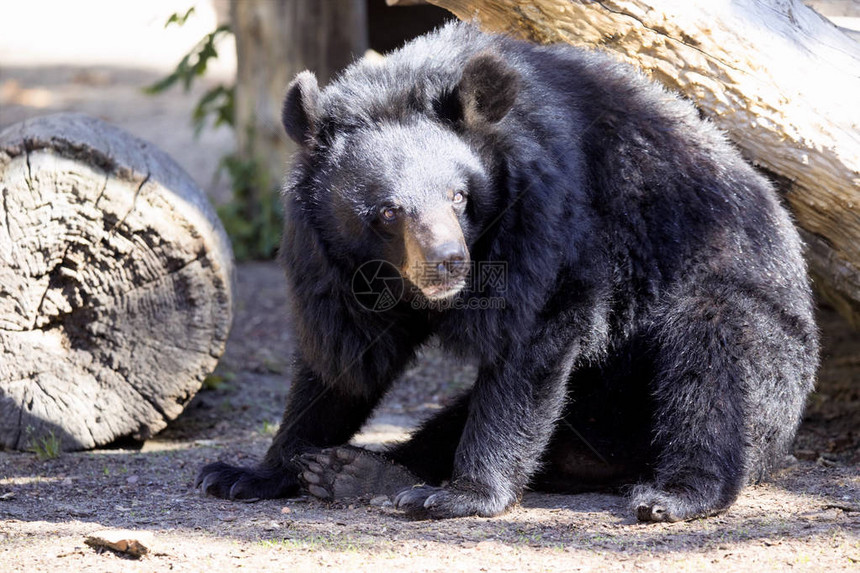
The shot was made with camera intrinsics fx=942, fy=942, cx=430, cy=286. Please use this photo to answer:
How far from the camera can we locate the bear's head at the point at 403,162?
11.9 feet

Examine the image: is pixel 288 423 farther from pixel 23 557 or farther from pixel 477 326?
pixel 23 557

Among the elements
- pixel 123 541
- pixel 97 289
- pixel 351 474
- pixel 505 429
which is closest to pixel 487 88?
pixel 505 429

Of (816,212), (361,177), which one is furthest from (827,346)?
(361,177)

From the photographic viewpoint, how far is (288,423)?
4.33m

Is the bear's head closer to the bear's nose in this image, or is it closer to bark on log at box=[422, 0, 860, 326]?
the bear's nose

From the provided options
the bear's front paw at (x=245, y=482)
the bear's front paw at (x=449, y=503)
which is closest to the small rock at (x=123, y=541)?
the bear's front paw at (x=245, y=482)

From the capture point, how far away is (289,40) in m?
8.14

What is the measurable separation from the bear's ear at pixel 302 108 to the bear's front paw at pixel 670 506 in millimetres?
2003

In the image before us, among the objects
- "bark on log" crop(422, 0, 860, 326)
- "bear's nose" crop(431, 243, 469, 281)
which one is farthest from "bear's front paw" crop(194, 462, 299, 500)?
"bark on log" crop(422, 0, 860, 326)

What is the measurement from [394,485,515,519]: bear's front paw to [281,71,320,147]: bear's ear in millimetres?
1530

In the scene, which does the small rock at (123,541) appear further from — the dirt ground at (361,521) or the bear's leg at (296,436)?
the bear's leg at (296,436)

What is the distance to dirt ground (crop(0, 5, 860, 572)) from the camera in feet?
10.5

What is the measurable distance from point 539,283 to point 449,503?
0.96 metres

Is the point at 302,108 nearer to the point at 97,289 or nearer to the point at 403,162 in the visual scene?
the point at 403,162
